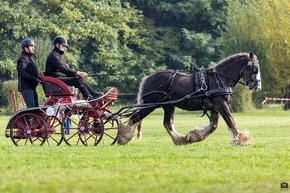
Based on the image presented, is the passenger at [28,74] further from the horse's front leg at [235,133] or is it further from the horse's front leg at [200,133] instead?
the horse's front leg at [235,133]

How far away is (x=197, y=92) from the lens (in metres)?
18.1

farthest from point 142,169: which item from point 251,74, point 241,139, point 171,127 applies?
point 251,74

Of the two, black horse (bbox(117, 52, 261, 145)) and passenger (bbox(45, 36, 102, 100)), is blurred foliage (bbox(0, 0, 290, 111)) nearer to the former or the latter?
black horse (bbox(117, 52, 261, 145))

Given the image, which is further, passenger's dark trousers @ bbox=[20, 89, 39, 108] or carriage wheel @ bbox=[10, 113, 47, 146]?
passenger's dark trousers @ bbox=[20, 89, 39, 108]

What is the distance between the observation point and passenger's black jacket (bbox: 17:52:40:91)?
17547 mm

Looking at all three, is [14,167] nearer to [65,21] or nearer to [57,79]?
[57,79]

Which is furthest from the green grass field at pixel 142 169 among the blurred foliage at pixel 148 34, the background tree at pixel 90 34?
the background tree at pixel 90 34

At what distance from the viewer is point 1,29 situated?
5516cm

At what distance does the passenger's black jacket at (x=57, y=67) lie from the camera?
696 inches

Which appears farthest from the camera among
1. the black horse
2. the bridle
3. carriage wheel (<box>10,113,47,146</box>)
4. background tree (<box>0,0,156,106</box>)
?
background tree (<box>0,0,156,106</box>)

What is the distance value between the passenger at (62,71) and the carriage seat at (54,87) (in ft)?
0.84

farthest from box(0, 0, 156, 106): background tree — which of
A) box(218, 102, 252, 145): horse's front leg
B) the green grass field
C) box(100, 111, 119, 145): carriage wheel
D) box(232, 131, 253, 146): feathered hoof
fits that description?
the green grass field

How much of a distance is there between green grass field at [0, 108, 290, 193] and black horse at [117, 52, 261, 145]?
1.51 meters

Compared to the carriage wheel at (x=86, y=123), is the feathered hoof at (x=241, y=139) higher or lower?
lower
